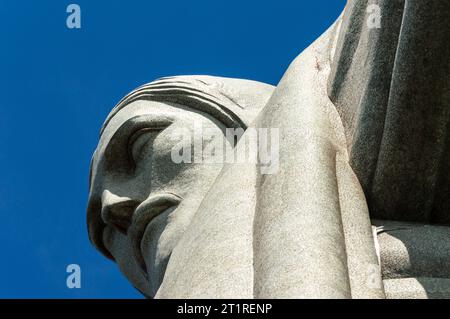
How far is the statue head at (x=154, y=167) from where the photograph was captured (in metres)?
8.03

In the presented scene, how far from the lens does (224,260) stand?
5609 millimetres

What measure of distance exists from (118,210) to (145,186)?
247 mm

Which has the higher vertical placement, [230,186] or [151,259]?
[230,186]

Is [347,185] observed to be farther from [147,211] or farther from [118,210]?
[118,210]

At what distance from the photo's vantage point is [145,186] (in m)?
8.41

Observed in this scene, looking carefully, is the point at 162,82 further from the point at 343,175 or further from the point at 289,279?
the point at 289,279

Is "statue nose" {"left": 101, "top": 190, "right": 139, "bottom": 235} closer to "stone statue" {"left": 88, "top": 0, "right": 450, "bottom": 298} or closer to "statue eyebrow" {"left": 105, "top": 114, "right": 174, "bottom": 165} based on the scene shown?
"statue eyebrow" {"left": 105, "top": 114, "right": 174, "bottom": 165}

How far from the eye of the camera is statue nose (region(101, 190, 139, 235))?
27.6 ft

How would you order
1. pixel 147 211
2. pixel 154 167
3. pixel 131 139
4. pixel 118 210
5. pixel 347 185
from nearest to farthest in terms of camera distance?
pixel 347 185
pixel 147 211
pixel 154 167
pixel 118 210
pixel 131 139

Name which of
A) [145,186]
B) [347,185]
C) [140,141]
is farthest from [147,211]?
[347,185]

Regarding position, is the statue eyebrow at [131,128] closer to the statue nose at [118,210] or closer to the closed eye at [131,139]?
the closed eye at [131,139]
